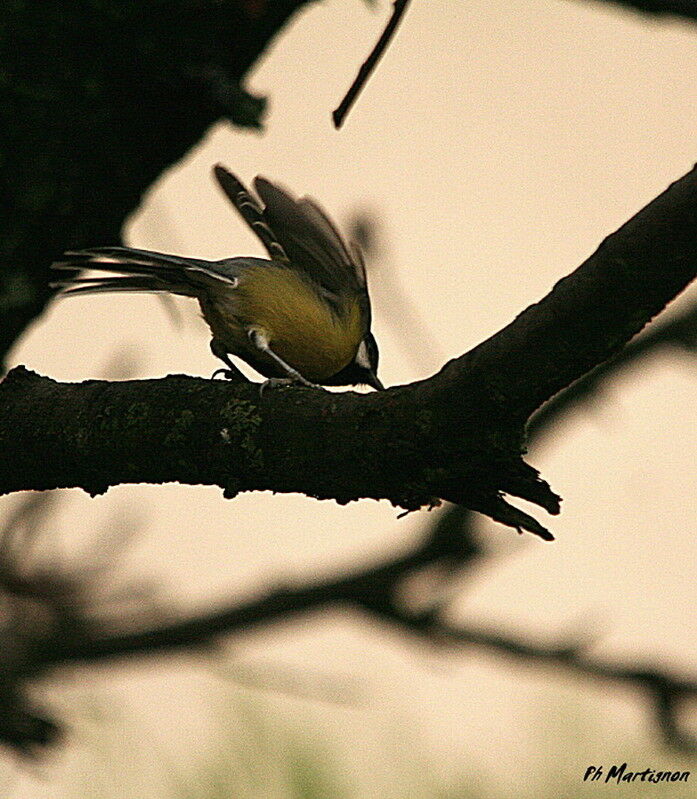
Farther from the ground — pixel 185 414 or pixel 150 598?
pixel 185 414

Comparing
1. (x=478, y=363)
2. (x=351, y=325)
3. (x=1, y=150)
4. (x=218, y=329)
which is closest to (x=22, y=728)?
(x=218, y=329)

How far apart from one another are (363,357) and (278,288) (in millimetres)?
484

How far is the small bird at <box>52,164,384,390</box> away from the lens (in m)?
2.76

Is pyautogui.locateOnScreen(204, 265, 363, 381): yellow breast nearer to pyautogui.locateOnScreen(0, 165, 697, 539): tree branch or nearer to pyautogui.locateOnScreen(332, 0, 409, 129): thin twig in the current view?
pyautogui.locateOnScreen(0, 165, 697, 539): tree branch

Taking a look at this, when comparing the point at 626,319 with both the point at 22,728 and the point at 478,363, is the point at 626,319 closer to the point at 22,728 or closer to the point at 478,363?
the point at 478,363

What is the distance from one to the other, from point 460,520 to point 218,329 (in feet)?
2.30

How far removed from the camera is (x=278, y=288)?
2998 mm

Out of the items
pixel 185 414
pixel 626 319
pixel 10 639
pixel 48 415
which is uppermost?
pixel 626 319

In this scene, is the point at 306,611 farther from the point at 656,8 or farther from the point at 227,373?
the point at 656,8

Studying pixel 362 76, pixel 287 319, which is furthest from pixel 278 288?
pixel 362 76

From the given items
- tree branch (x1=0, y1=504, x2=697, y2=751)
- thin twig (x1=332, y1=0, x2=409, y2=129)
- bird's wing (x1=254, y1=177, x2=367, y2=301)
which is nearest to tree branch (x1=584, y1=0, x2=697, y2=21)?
thin twig (x1=332, y1=0, x2=409, y2=129)

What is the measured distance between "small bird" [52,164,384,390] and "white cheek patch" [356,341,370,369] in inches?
2.9

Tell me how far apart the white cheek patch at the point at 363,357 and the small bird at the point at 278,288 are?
0.07 m

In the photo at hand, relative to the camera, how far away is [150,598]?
3879 millimetres
